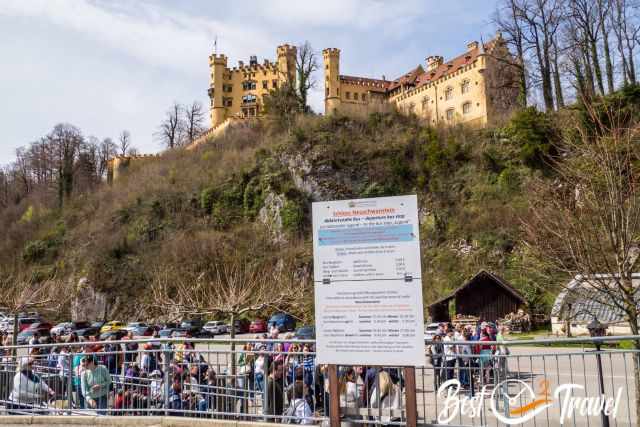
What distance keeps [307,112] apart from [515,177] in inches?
1110

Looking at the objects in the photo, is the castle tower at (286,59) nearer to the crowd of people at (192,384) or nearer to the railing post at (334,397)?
the crowd of people at (192,384)

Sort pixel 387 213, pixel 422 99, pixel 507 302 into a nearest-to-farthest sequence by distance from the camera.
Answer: pixel 387 213, pixel 507 302, pixel 422 99

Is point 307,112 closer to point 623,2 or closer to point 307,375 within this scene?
point 623,2

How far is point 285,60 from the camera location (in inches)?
3457

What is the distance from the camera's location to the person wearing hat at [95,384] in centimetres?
942

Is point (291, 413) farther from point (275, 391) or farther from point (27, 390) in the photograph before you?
point (27, 390)

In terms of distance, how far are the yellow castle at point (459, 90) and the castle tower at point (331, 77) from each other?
90 cm

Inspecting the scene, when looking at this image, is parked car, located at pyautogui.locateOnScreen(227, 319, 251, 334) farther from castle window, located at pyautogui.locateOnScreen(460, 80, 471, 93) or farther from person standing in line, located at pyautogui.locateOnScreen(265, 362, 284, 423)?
castle window, located at pyautogui.locateOnScreen(460, 80, 471, 93)

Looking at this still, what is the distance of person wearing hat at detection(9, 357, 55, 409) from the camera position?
995 centimetres

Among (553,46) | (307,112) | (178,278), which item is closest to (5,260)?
(178,278)

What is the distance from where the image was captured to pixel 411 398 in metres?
6.34

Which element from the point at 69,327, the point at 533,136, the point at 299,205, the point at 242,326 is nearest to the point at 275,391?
the point at 242,326

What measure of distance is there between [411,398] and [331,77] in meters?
81.1

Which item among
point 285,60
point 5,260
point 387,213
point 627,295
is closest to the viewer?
point 387,213
